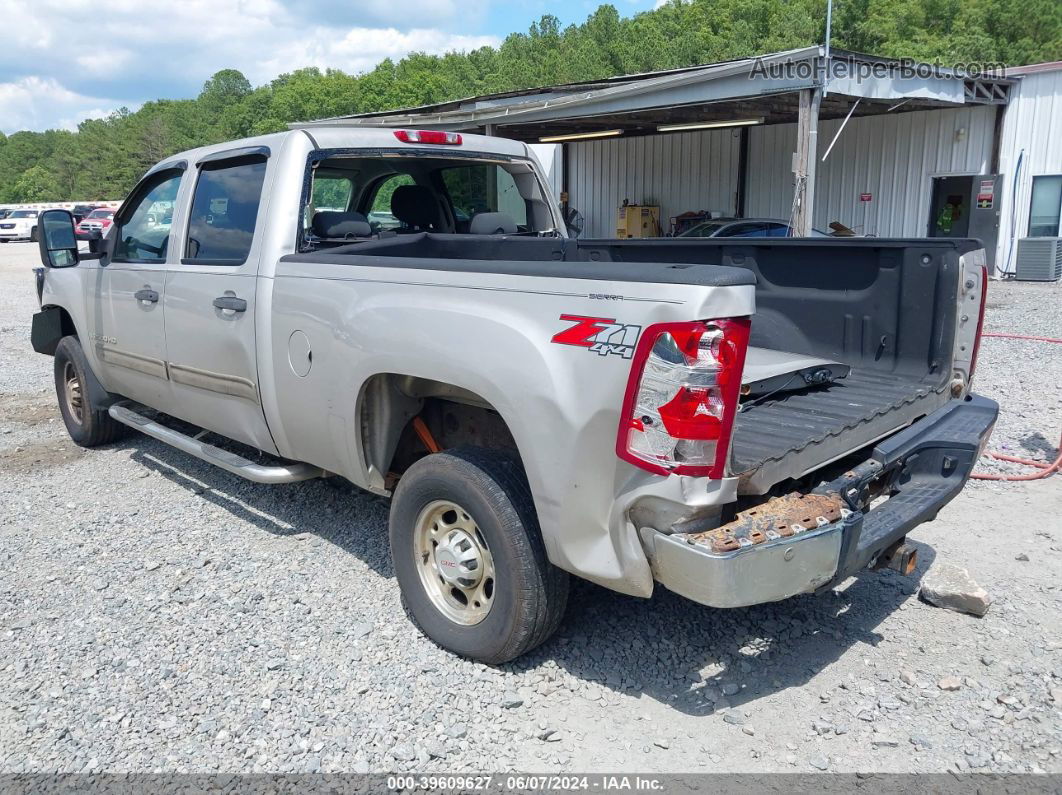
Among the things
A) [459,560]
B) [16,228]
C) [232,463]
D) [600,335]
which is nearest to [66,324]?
[232,463]

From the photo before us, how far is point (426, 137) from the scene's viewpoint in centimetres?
485

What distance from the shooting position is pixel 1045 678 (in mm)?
3346

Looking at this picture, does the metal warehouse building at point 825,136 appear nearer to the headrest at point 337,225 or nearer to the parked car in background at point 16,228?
the headrest at point 337,225

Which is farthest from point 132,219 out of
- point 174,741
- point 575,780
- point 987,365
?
point 987,365

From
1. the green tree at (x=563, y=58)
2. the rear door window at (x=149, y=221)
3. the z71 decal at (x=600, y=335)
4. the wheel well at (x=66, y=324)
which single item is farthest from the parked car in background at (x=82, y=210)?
the z71 decal at (x=600, y=335)

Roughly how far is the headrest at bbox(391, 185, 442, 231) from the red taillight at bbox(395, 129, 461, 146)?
591 mm

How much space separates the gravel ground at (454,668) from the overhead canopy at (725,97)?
30.8 ft

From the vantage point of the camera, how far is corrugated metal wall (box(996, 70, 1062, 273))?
57.7ft

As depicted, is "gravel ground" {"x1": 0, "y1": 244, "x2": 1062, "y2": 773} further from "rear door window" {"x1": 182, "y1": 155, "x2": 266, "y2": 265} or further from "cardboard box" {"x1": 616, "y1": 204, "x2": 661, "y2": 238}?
"cardboard box" {"x1": 616, "y1": 204, "x2": 661, "y2": 238}

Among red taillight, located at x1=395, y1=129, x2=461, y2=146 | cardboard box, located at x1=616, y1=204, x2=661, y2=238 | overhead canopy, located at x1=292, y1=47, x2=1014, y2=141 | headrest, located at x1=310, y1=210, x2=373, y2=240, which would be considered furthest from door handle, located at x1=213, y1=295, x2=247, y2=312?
cardboard box, located at x1=616, y1=204, x2=661, y2=238

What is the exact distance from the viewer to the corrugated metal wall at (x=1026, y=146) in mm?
17594

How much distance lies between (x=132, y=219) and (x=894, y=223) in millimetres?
18121

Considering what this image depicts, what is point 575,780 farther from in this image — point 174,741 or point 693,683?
point 174,741

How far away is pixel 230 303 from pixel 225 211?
63cm
